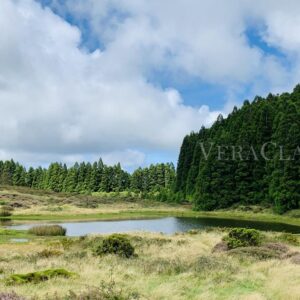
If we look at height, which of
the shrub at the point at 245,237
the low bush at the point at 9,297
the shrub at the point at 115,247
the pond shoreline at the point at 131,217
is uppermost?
the pond shoreline at the point at 131,217

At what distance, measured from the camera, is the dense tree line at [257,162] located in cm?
7638

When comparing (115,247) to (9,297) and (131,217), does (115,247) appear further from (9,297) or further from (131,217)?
(131,217)

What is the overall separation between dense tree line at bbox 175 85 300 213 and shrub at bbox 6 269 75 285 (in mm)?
63091

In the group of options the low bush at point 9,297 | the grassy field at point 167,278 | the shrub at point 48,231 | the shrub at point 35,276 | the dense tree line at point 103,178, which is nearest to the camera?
the low bush at point 9,297

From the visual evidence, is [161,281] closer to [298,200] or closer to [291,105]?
[298,200]

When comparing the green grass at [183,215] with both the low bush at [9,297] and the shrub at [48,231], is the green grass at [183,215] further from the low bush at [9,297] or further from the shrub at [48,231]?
the low bush at [9,297]

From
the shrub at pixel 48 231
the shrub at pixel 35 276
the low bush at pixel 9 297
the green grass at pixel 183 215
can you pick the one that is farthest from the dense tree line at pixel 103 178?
the low bush at pixel 9 297

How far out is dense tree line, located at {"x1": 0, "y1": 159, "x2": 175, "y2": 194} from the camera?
16225cm

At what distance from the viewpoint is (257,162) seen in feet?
300

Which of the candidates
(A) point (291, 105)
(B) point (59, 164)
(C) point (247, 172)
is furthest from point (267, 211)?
(B) point (59, 164)

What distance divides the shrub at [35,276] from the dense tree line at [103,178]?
5477 inches

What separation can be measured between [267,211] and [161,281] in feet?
224

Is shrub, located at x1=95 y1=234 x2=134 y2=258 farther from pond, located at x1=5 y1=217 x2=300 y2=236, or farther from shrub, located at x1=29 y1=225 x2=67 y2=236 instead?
pond, located at x1=5 y1=217 x2=300 y2=236

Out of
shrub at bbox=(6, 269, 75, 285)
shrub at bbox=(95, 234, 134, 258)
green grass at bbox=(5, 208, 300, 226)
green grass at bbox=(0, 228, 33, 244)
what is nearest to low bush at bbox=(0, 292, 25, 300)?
shrub at bbox=(6, 269, 75, 285)
